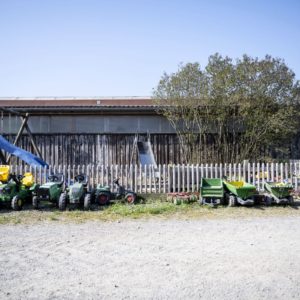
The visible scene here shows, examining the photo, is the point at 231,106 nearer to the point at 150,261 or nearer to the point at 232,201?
the point at 232,201

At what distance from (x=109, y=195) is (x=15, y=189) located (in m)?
2.73

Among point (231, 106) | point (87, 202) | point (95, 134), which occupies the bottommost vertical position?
point (87, 202)

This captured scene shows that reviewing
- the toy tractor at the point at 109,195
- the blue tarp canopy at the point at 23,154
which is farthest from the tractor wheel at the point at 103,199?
the blue tarp canopy at the point at 23,154

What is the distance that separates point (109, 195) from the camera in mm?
10383

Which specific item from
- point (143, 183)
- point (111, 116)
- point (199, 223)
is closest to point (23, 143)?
point (111, 116)

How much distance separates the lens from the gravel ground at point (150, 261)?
3.94 metres

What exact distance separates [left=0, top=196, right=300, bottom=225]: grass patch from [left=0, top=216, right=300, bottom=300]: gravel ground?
83cm

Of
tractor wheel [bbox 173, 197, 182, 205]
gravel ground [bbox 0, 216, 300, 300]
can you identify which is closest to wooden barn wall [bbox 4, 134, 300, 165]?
tractor wheel [bbox 173, 197, 182, 205]

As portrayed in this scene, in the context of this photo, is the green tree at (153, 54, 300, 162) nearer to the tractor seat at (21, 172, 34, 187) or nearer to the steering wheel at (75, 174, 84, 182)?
the steering wheel at (75, 174, 84, 182)

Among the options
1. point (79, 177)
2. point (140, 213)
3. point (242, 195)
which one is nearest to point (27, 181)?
point (79, 177)

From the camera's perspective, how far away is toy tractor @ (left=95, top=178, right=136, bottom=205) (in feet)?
33.7

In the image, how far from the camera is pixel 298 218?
27.8 ft

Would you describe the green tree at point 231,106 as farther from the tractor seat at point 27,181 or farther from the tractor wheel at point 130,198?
Result: the tractor seat at point 27,181

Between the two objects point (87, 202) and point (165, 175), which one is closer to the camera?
point (87, 202)
